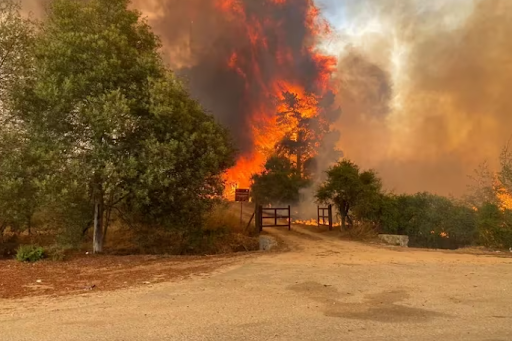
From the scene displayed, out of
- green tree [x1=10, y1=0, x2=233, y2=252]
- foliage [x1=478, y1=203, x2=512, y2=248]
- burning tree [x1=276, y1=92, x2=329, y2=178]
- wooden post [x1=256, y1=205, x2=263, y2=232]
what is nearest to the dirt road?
green tree [x1=10, y1=0, x2=233, y2=252]

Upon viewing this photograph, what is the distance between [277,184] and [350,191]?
22820mm

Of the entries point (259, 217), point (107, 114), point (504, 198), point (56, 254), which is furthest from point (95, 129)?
point (504, 198)

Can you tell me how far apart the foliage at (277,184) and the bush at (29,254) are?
34.1m

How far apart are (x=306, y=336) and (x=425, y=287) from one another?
520cm

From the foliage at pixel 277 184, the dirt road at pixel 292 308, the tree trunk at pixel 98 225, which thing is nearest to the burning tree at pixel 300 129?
the foliage at pixel 277 184

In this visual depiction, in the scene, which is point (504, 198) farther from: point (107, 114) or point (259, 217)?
point (107, 114)

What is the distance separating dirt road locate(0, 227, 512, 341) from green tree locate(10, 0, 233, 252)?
17.2 ft

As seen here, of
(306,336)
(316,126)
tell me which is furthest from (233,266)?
(316,126)

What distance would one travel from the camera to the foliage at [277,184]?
50.0 meters

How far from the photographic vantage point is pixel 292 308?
789 cm

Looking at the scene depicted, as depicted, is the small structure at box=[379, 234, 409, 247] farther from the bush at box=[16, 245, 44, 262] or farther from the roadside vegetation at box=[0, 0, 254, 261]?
the bush at box=[16, 245, 44, 262]

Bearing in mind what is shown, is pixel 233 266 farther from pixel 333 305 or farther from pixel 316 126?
pixel 316 126

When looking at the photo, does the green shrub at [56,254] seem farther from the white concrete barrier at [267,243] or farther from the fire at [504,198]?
the fire at [504,198]

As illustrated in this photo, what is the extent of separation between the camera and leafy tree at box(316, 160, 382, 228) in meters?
27.4
